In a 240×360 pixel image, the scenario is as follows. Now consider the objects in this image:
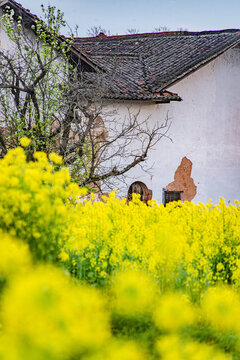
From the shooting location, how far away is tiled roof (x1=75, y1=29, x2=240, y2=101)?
13.0 meters

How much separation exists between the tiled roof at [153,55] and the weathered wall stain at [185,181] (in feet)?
7.09

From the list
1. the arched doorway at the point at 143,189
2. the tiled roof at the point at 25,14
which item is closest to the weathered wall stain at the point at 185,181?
the arched doorway at the point at 143,189

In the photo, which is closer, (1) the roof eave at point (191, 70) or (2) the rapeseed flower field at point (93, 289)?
(2) the rapeseed flower field at point (93, 289)

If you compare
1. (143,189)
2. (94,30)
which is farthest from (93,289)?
(94,30)

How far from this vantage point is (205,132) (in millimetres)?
14688

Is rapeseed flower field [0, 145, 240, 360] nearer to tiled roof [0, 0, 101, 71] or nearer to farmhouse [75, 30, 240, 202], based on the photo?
tiled roof [0, 0, 101, 71]

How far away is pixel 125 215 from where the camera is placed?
6617 millimetres

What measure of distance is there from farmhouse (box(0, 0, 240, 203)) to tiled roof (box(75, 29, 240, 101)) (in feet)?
0.10

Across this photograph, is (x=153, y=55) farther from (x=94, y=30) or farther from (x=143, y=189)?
(x=94, y=30)

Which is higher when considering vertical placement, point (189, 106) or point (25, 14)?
point (25, 14)

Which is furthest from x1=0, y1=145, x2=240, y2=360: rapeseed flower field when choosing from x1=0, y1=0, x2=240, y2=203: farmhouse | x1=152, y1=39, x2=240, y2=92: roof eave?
x1=0, y1=0, x2=240, y2=203: farmhouse

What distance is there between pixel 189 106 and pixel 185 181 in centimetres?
217

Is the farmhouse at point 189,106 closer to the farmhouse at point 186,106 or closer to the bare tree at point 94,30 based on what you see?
the farmhouse at point 186,106

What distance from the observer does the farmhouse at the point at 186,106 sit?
13147mm
